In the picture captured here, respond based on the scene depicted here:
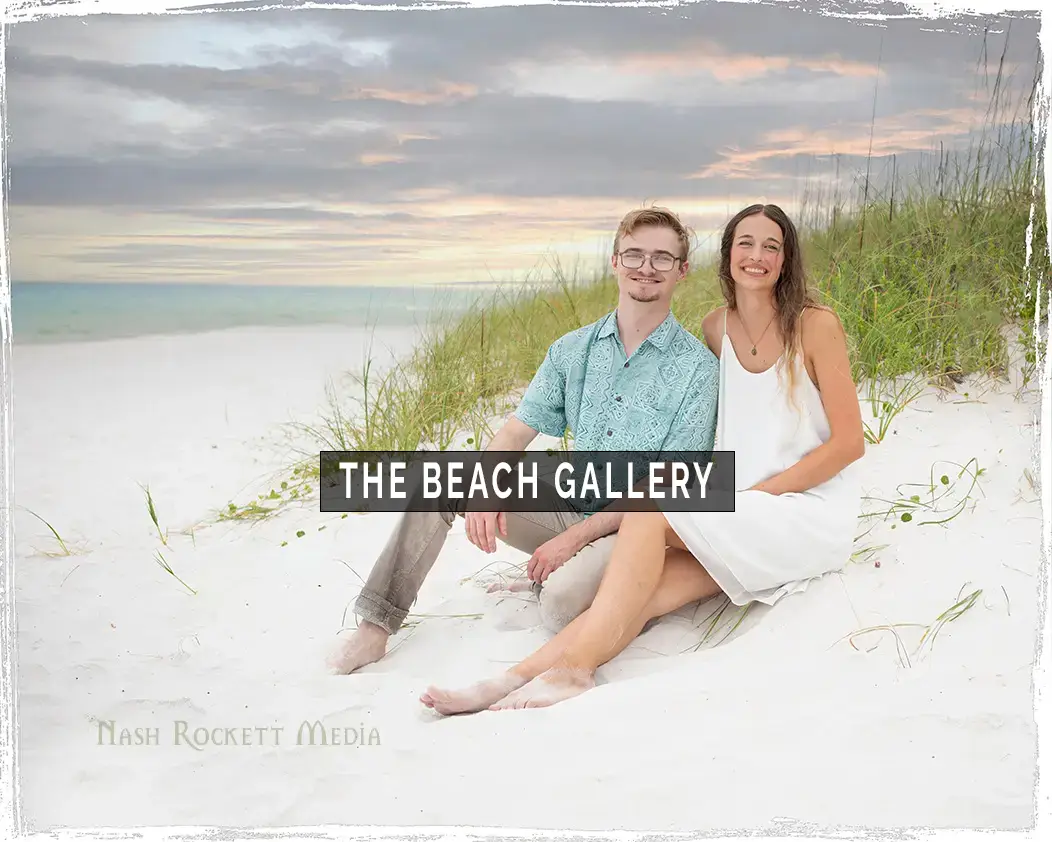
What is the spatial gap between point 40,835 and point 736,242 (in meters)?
2.36

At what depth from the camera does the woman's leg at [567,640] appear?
8.58ft

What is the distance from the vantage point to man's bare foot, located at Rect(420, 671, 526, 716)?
2.61m

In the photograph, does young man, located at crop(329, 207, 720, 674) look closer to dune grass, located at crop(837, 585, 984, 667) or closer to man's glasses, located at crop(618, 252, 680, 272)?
man's glasses, located at crop(618, 252, 680, 272)

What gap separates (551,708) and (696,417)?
3.06 feet

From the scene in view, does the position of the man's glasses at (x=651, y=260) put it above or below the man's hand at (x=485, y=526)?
above

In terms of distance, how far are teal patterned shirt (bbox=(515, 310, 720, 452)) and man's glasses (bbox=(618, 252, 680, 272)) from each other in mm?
166

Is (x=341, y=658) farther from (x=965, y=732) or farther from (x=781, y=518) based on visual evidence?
(x=965, y=732)

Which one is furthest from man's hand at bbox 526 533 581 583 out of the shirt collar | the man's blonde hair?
the man's blonde hair

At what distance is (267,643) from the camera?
326 centimetres

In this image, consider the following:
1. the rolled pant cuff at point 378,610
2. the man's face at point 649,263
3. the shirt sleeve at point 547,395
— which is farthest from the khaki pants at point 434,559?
the man's face at point 649,263

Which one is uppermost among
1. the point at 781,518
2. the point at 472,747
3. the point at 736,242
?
the point at 736,242

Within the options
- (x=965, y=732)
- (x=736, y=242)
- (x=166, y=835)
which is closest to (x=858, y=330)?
(x=736, y=242)

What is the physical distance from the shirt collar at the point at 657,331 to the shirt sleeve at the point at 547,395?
0.44 feet

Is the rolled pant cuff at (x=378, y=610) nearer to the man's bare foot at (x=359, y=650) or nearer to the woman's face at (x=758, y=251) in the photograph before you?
the man's bare foot at (x=359, y=650)
